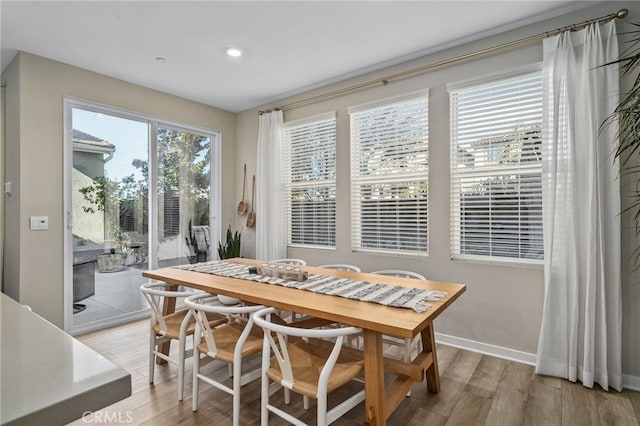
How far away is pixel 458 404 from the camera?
2023 mm

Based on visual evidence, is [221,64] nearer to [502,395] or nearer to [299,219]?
[299,219]

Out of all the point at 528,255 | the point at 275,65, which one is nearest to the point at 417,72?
the point at 275,65

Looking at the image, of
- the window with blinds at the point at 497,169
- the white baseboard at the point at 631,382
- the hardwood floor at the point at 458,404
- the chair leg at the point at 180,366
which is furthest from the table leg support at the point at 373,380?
the white baseboard at the point at 631,382

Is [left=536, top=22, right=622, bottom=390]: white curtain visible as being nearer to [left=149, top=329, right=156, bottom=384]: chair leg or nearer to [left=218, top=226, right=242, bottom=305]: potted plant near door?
[left=149, top=329, right=156, bottom=384]: chair leg

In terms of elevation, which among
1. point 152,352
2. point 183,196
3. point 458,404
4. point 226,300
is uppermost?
point 183,196

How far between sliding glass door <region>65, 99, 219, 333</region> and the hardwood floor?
4.48ft

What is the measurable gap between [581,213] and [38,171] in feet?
14.6

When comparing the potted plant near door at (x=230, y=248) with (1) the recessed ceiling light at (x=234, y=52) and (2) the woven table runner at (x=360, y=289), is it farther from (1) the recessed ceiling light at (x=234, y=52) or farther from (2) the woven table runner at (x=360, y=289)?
(1) the recessed ceiling light at (x=234, y=52)

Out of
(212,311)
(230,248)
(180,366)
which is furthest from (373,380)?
(230,248)

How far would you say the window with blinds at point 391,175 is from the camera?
3.06m

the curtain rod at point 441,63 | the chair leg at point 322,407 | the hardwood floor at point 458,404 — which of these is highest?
the curtain rod at point 441,63

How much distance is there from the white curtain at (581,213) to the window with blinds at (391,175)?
968 mm

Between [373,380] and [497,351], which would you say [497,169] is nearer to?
[497,351]

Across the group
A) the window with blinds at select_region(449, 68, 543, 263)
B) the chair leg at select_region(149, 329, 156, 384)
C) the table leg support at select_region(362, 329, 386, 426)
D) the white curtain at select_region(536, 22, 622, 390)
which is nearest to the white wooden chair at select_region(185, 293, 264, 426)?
the chair leg at select_region(149, 329, 156, 384)
